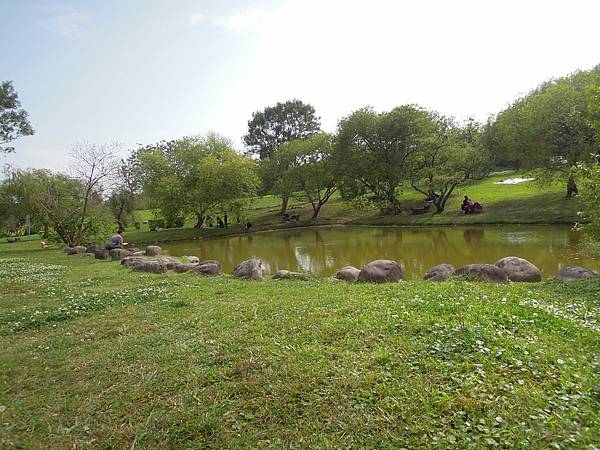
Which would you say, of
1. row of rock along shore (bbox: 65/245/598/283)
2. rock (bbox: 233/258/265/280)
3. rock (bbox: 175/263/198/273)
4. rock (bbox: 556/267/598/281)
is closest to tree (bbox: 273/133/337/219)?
rock (bbox: 175/263/198/273)

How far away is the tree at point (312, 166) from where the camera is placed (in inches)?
1666

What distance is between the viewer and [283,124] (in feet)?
226

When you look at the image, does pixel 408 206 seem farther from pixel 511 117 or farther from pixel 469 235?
pixel 469 235

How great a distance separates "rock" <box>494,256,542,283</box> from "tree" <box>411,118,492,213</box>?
24.2m

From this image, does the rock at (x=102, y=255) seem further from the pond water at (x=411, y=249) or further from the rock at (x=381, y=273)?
the rock at (x=381, y=273)

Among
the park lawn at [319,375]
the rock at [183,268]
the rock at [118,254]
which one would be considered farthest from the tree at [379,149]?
the park lawn at [319,375]

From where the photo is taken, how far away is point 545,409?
12.2ft

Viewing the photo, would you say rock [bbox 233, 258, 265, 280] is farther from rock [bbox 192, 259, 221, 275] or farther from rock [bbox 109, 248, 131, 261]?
rock [bbox 109, 248, 131, 261]

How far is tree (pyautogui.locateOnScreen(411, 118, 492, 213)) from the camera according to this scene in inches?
1383

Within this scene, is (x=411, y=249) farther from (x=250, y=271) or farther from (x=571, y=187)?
(x=571, y=187)

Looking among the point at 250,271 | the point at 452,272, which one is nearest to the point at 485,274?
the point at 452,272

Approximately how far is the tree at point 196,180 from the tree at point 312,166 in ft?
14.2

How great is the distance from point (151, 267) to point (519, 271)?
13.7 meters

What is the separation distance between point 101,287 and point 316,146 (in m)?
34.3
